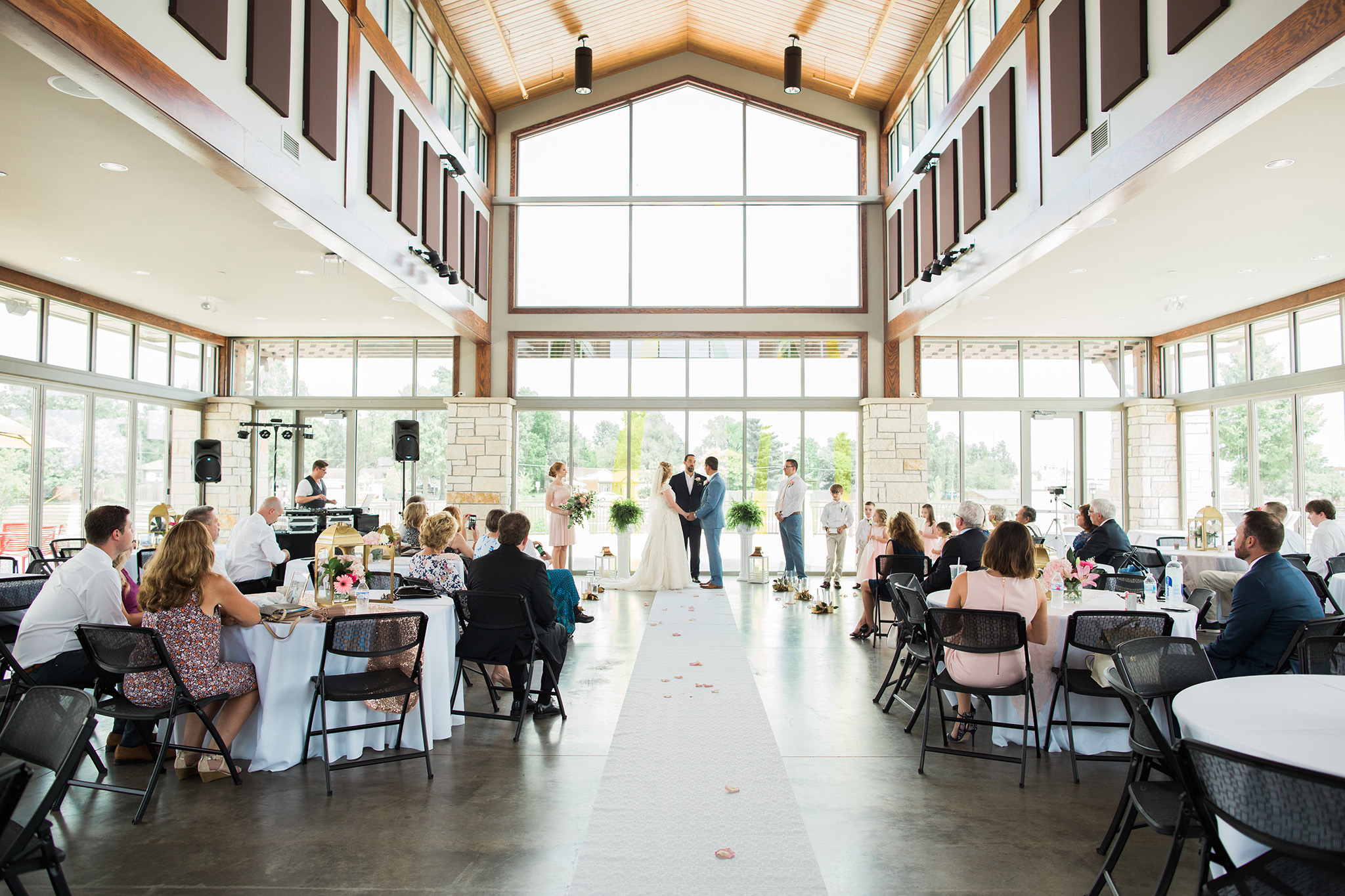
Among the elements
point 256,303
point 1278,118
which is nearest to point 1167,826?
point 1278,118

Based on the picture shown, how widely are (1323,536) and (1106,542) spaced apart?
1820mm

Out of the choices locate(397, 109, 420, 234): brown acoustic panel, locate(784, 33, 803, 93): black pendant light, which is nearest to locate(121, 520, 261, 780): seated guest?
locate(397, 109, 420, 234): brown acoustic panel

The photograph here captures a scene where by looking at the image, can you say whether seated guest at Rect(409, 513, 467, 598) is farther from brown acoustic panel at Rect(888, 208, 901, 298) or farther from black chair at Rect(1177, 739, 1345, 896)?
brown acoustic panel at Rect(888, 208, 901, 298)

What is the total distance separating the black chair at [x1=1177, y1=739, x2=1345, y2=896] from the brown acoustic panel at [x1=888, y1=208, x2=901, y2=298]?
1001cm

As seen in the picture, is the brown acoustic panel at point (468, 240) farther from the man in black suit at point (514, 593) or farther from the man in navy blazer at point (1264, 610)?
the man in navy blazer at point (1264, 610)

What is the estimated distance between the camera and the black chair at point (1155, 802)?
2.42m

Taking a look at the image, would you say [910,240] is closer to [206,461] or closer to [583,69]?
[583,69]

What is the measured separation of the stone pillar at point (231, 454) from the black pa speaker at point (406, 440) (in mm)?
2916

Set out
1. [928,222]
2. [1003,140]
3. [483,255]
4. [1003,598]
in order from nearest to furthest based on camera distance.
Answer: [1003,598] < [1003,140] < [928,222] < [483,255]

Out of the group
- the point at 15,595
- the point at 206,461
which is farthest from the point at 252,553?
the point at 206,461

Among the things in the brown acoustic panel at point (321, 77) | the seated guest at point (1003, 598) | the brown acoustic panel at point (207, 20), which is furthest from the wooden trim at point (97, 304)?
the seated guest at point (1003, 598)

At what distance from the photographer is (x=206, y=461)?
10742 millimetres

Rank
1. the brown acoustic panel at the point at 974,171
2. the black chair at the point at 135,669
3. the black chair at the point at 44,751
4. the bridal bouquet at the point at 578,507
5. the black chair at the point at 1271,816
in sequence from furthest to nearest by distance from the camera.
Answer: the bridal bouquet at the point at 578,507 < the brown acoustic panel at the point at 974,171 < the black chair at the point at 135,669 < the black chair at the point at 44,751 < the black chair at the point at 1271,816

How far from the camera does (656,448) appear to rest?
12.2 m
